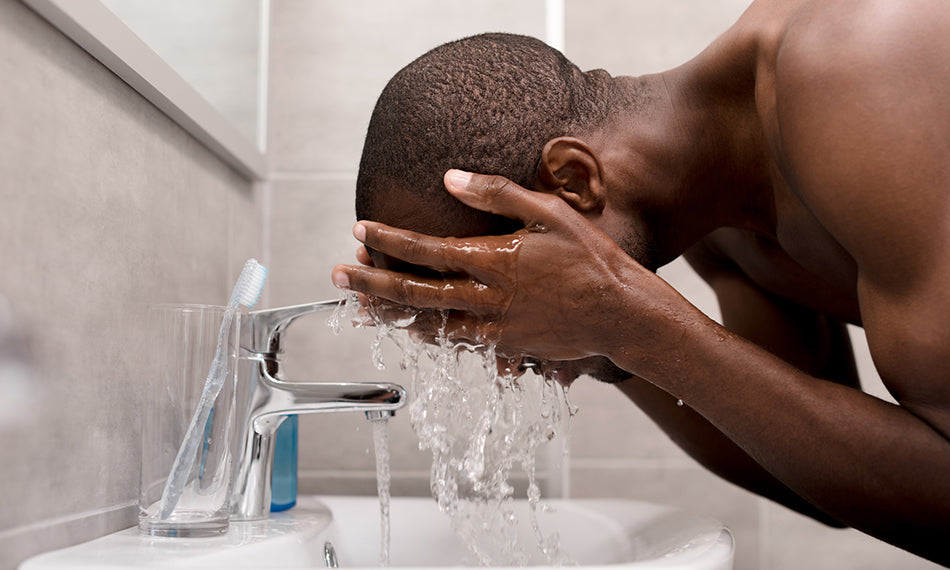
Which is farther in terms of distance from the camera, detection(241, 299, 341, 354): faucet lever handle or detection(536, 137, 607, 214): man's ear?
detection(241, 299, 341, 354): faucet lever handle

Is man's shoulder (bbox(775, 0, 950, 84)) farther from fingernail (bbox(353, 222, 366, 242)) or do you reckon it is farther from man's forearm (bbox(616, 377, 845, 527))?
man's forearm (bbox(616, 377, 845, 527))

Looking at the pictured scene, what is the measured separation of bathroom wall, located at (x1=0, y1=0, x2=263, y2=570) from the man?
23 centimetres

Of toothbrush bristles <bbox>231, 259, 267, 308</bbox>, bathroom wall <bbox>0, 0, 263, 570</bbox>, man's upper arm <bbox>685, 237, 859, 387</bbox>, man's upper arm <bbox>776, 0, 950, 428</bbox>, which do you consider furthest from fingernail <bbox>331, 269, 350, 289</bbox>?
man's upper arm <bbox>685, 237, 859, 387</bbox>

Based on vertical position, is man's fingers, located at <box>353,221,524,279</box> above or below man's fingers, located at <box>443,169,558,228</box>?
below

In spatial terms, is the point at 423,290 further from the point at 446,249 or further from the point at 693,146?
the point at 693,146

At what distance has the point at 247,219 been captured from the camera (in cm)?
113

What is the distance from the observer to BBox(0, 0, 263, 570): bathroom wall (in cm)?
59

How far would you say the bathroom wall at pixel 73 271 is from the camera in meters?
0.59

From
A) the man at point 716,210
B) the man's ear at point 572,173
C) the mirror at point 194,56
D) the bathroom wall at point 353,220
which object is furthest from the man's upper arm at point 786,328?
the mirror at point 194,56

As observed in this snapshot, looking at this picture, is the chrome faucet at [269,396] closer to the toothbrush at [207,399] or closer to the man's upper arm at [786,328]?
the toothbrush at [207,399]

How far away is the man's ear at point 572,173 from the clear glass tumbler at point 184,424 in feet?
1.03

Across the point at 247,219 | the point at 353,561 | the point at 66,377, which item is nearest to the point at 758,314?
the point at 353,561

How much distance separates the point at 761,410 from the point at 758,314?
46 centimetres

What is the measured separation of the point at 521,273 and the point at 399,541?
1.46ft
